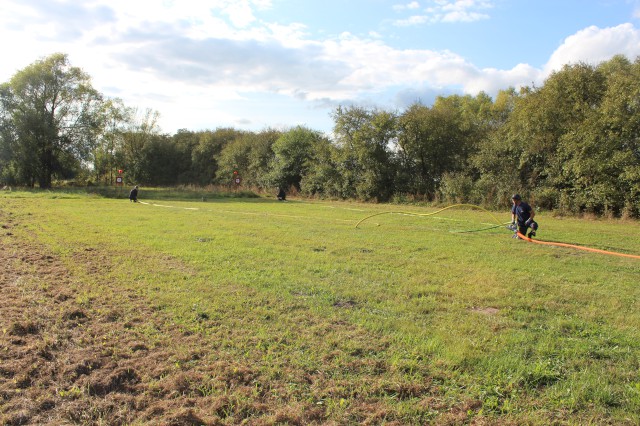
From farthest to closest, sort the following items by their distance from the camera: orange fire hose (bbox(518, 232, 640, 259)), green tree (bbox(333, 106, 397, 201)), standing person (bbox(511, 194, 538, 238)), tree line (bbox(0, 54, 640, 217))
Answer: green tree (bbox(333, 106, 397, 201)) → tree line (bbox(0, 54, 640, 217)) → standing person (bbox(511, 194, 538, 238)) → orange fire hose (bbox(518, 232, 640, 259))

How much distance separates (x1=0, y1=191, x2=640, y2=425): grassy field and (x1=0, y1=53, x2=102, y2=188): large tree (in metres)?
33.8

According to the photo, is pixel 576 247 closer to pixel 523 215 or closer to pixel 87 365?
pixel 523 215

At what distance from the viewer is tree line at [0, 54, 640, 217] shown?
18.4m

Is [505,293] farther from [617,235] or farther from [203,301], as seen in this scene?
[617,235]

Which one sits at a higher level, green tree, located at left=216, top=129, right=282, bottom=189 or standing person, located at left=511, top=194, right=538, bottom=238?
green tree, located at left=216, top=129, right=282, bottom=189

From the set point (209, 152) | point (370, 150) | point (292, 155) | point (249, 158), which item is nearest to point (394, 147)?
point (370, 150)

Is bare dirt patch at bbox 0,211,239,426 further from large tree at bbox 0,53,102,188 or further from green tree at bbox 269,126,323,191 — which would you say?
large tree at bbox 0,53,102,188

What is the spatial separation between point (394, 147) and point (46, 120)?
31.1 meters

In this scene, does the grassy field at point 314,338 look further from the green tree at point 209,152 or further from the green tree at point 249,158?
the green tree at point 209,152

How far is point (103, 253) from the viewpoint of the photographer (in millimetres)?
8703

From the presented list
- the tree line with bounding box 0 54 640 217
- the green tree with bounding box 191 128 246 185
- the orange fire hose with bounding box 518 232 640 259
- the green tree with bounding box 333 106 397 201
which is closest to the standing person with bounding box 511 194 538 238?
the orange fire hose with bounding box 518 232 640 259

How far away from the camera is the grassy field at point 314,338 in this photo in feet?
10.5

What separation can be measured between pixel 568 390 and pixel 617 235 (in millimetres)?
12493

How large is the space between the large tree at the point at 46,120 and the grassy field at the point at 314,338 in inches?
1330
